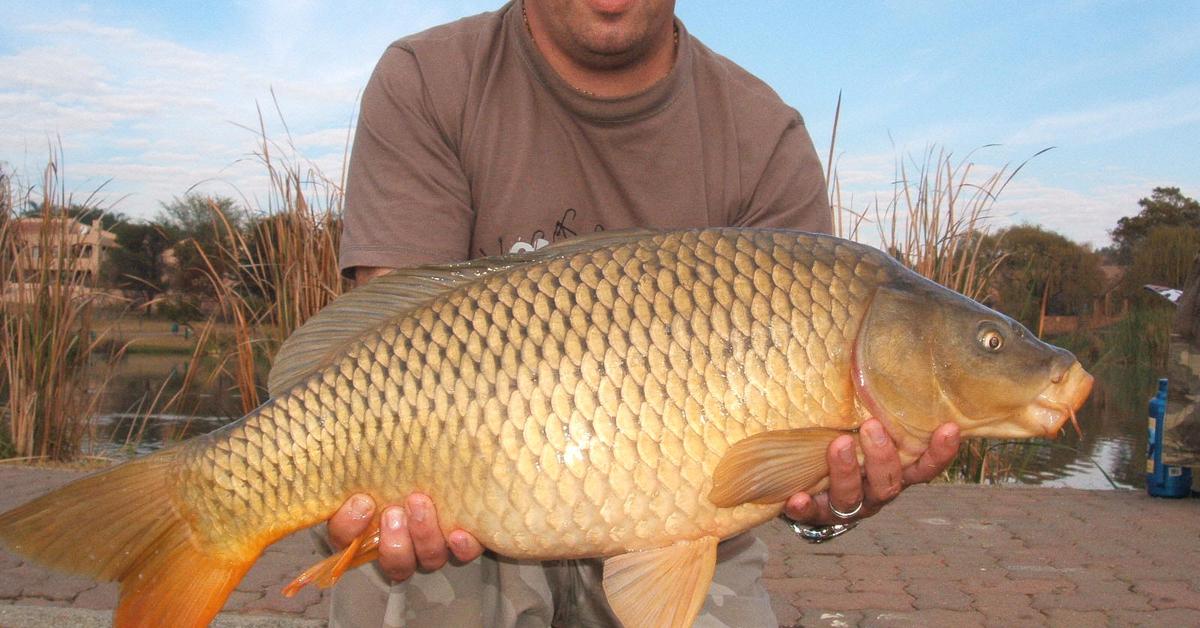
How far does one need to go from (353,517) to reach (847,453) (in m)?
0.70

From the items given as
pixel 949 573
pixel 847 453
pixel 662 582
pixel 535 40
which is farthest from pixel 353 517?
pixel 949 573

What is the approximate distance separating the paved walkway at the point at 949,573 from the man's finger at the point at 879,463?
118 centimetres

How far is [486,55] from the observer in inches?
80.0

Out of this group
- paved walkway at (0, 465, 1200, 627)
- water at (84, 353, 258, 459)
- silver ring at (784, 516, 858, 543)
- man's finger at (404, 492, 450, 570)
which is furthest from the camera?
water at (84, 353, 258, 459)

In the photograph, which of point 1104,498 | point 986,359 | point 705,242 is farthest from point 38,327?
point 1104,498

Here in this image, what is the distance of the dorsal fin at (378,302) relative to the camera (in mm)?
1518

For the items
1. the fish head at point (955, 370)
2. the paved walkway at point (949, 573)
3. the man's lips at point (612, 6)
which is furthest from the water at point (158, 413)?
the fish head at point (955, 370)

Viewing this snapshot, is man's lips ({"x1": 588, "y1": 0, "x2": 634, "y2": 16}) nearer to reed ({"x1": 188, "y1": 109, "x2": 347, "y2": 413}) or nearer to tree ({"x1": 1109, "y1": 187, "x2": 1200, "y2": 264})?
reed ({"x1": 188, "y1": 109, "x2": 347, "y2": 413})

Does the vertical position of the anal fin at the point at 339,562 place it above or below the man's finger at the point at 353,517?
below

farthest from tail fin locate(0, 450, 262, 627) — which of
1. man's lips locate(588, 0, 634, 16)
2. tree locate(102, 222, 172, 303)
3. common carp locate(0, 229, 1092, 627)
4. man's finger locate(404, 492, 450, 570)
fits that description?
tree locate(102, 222, 172, 303)

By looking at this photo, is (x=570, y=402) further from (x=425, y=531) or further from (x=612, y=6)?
(x=612, y=6)

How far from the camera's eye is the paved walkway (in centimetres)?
265

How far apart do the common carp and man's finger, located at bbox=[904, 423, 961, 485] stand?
0.02 m

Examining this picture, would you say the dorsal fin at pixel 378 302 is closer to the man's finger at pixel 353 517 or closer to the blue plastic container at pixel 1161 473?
the man's finger at pixel 353 517
